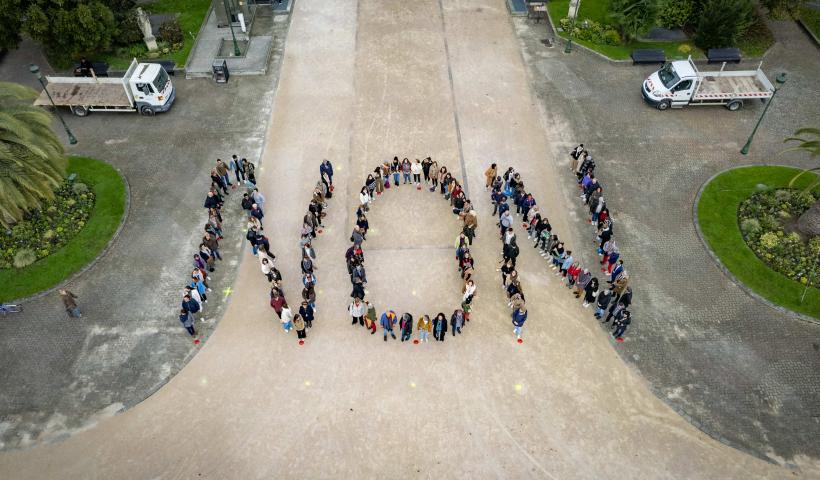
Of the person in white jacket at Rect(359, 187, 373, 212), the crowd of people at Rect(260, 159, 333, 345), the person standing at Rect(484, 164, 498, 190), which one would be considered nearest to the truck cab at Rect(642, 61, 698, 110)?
the person standing at Rect(484, 164, 498, 190)

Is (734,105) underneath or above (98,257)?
above

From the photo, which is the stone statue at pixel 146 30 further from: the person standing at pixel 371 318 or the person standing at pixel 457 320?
the person standing at pixel 457 320

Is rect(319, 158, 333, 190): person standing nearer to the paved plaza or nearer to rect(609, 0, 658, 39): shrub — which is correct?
the paved plaza

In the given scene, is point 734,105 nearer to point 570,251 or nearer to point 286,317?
point 570,251

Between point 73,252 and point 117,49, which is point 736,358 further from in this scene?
point 117,49

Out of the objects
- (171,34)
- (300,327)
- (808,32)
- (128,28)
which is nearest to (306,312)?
(300,327)

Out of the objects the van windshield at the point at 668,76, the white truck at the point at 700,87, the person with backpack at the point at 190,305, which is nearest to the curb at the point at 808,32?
the white truck at the point at 700,87

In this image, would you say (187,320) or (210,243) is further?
(210,243)
